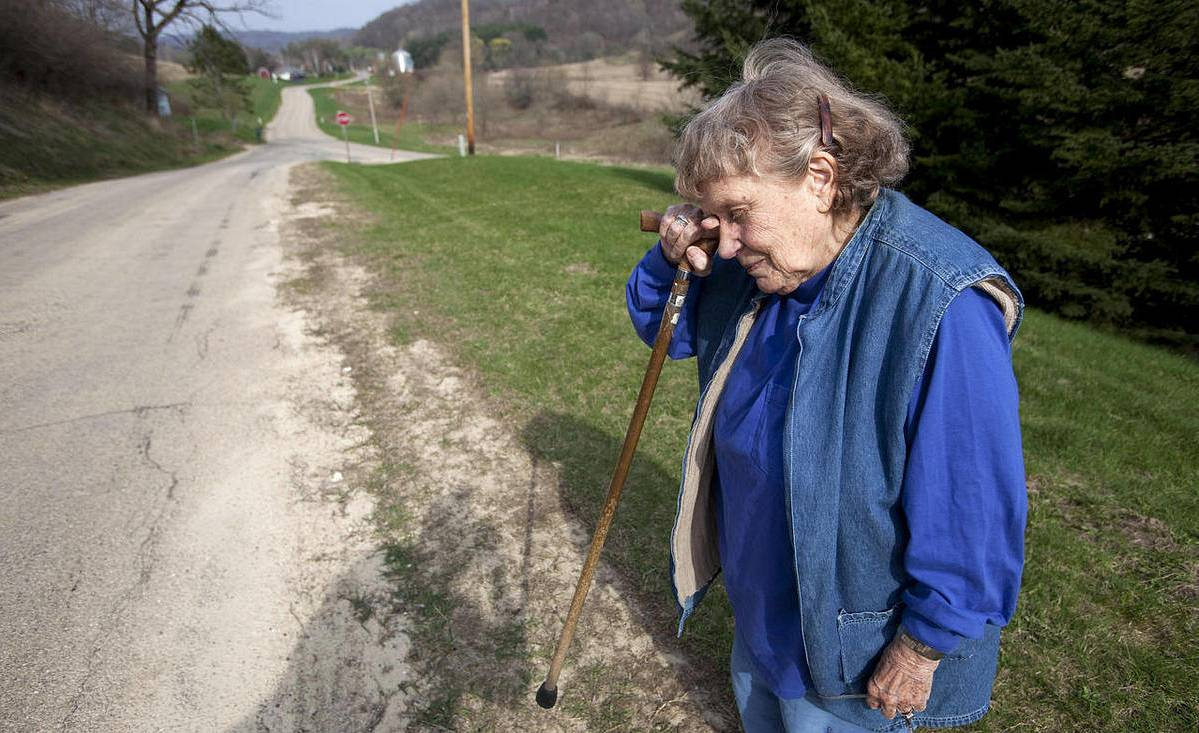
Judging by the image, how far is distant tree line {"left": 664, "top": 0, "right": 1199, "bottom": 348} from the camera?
6.48 m

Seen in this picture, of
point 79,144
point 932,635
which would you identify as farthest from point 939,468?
point 79,144

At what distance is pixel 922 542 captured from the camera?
1306mm

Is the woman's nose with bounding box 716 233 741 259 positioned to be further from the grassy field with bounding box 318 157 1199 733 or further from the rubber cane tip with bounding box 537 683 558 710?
the grassy field with bounding box 318 157 1199 733

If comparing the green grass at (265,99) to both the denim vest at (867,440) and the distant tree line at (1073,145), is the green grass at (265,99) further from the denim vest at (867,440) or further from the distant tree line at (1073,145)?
the denim vest at (867,440)

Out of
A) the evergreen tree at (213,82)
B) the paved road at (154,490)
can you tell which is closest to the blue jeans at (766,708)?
the paved road at (154,490)

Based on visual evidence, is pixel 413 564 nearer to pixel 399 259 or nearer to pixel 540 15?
pixel 399 259

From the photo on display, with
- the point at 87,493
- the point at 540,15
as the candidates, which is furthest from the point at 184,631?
the point at 540,15

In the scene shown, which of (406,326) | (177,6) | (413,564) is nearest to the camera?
(413,564)

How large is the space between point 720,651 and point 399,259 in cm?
689

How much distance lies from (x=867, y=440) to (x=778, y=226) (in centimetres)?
53

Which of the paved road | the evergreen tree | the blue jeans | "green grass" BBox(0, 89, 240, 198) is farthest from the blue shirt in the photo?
the evergreen tree

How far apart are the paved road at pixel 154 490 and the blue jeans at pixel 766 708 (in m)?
1.85

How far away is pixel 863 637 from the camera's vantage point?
152 cm

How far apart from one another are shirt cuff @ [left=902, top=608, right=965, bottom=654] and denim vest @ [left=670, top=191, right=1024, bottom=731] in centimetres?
10
